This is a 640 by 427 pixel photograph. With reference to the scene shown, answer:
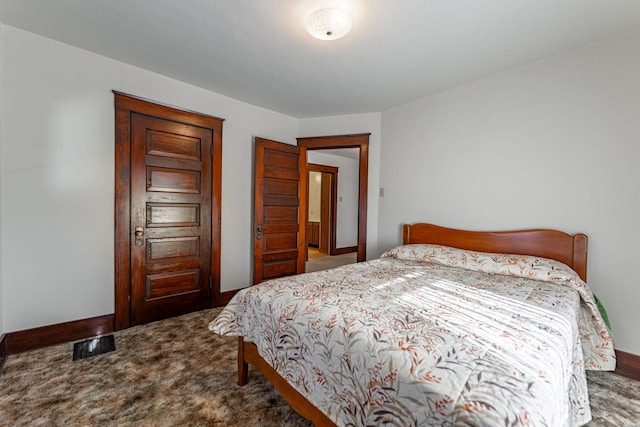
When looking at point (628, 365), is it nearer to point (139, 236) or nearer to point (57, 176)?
point (139, 236)

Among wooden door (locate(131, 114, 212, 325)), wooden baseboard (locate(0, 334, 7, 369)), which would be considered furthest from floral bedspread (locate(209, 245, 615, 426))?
wooden baseboard (locate(0, 334, 7, 369))

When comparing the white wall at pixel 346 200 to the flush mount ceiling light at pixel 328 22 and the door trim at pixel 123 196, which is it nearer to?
the door trim at pixel 123 196

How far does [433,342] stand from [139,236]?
268cm

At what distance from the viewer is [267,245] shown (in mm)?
3490

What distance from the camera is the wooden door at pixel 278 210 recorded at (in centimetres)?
338

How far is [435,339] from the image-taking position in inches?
39.8

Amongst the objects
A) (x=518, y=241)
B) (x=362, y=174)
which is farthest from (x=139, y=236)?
(x=518, y=241)

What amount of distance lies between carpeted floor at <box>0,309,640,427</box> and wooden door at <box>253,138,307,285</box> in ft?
4.50

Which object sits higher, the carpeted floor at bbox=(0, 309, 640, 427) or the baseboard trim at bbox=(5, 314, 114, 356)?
the baseboard trim at bbox=(5, 314, 114, 356)

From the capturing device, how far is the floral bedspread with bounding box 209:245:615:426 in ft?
2.58

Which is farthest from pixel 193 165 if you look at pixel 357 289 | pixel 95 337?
pixel 357 289

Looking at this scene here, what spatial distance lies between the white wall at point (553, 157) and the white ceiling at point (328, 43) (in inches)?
8.1

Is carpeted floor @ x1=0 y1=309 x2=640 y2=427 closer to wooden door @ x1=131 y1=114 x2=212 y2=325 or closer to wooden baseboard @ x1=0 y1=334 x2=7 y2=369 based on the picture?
wooden baseboard @ x1=0 y1=334 x2=7 y2=369

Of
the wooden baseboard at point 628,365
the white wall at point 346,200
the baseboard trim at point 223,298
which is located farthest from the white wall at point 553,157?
the white wall at point 346,200
